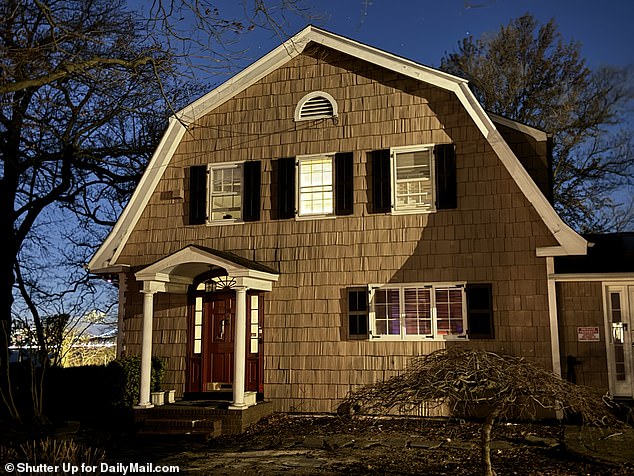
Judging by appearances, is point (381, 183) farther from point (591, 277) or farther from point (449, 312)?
point (591, 277)

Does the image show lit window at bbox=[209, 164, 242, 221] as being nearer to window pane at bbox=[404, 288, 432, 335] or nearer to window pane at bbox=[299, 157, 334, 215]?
window pane at bbox=[299, 157, 334, 215]

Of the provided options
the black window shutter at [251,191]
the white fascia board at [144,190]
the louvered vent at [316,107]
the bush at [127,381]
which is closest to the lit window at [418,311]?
the black window shutter at [251,191]

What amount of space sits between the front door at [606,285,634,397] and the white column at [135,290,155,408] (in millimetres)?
7275

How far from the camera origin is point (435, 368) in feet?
18.8

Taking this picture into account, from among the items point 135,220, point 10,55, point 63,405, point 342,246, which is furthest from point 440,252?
point 63,405

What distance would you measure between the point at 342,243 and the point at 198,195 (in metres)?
2.82

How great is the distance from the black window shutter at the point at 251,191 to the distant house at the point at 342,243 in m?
0.03

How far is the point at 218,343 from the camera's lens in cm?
1110

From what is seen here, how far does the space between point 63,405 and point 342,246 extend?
6579mm

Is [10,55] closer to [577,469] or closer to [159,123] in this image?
[577,469]

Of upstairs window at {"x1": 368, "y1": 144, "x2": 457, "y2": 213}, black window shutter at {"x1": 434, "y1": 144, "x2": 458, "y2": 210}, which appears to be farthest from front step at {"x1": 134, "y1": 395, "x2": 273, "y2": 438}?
black window shutter at {"x1": 434, "y1": 144, "x2": 458, "y2": 210}

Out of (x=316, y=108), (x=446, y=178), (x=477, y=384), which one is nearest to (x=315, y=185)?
(x=316, y=108)

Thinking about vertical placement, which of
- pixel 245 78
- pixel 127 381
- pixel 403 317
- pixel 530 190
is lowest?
pixel 127 381

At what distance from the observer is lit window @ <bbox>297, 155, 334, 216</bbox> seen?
1098 cm
